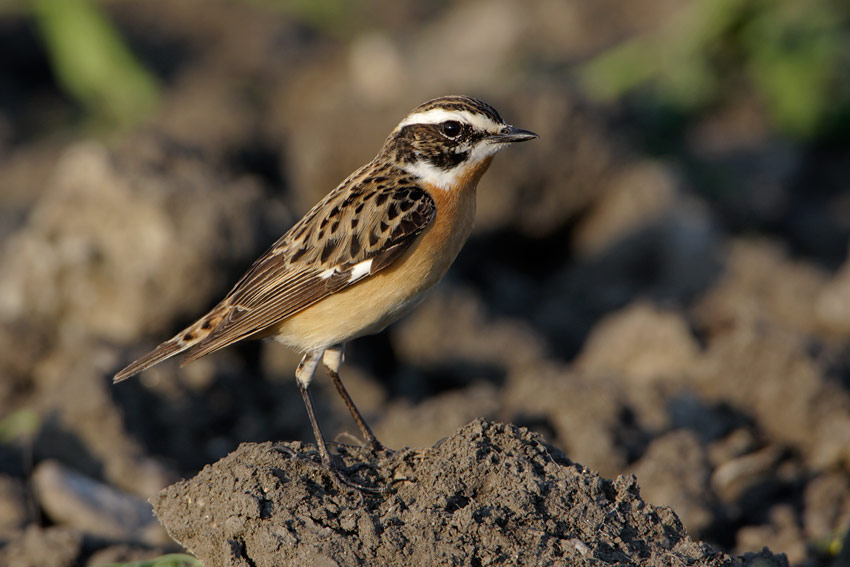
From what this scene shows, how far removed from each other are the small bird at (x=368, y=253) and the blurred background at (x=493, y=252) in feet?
4.61

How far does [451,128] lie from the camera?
7.40 metres

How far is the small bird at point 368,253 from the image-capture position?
6934 millimetres

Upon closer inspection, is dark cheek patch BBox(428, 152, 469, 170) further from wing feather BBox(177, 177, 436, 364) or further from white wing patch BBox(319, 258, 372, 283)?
Answer: white wing patch BBox(319, 258, 372, 283)

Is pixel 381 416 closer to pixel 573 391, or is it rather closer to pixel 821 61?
pixel 573 391

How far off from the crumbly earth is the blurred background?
1.68 metres

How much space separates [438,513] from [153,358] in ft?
8.30

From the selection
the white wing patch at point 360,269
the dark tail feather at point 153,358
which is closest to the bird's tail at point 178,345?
the dark tail feather at point 153,358

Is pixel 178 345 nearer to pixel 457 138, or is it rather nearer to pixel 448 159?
pixel 448 159

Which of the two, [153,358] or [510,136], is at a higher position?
[510,136]

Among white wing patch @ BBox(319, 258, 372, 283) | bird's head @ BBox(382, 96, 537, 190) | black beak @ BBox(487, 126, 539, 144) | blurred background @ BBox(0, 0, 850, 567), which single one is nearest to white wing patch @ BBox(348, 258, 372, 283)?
white wing patch @ BBox(319, 258, 372, 283)

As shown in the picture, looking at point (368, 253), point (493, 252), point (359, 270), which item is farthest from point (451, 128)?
point (493, 252)

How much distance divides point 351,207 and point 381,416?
2380 mm

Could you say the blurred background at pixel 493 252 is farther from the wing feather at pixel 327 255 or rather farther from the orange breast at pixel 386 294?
the orange breast at pixel 386 294

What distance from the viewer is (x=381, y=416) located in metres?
9.20
